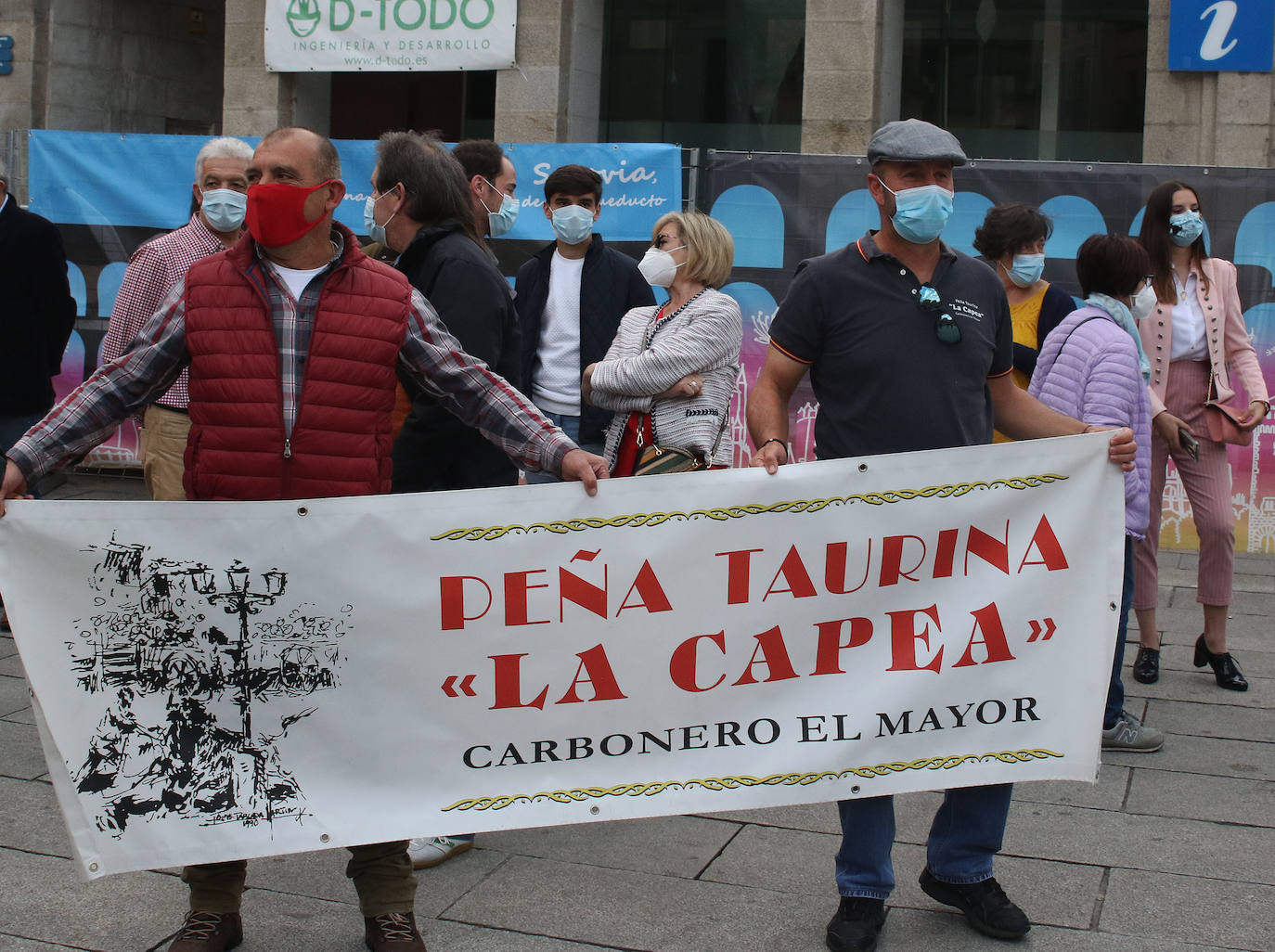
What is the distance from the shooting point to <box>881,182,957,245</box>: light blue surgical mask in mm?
3904

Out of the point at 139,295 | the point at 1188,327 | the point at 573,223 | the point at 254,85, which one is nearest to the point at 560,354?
the point at 573,223

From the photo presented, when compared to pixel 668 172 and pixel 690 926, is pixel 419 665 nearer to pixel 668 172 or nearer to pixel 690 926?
pixel 690 926

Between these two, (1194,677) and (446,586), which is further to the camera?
(1194,677)

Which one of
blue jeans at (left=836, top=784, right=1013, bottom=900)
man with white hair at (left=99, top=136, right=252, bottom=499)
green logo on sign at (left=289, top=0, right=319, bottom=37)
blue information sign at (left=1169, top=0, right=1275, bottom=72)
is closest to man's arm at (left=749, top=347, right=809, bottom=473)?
blue jeans at (left=836, top=784, right=1013, bottom=900)

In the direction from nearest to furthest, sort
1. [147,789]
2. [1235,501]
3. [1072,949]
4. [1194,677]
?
[147,789], [1072,949], [1194,677], [1235,501]

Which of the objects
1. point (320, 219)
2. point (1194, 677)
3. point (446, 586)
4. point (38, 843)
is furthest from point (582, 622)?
point (1194, 677)

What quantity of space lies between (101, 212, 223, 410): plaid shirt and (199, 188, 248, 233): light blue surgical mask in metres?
0.11

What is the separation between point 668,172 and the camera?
961cm

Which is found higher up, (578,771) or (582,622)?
(582,622)

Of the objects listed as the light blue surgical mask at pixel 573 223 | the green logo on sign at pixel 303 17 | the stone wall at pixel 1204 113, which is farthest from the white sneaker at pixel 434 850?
the green logo on sign at pixel 303 17

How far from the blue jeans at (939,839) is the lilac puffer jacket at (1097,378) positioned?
1.93m

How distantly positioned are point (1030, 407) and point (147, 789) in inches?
100

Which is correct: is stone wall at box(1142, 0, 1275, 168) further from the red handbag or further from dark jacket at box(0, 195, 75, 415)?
dark jacket at box(0, 195, 75, 415)

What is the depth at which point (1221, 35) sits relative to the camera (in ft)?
37.0
